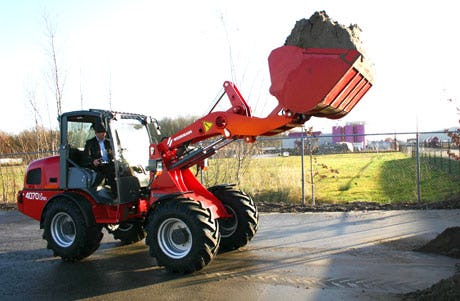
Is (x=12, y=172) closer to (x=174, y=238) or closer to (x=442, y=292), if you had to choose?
(x=174, y=238)

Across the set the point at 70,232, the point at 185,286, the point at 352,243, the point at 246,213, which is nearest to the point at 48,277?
the point at 70,232

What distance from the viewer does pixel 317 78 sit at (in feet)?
19.4

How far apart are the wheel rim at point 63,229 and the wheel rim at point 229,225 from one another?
2480 millimetres

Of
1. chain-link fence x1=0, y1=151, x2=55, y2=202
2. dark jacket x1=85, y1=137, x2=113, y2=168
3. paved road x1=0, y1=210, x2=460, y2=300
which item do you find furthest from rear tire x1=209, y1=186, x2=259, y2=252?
chain-link fence x1=0, y1=151, x2=55, y2=202

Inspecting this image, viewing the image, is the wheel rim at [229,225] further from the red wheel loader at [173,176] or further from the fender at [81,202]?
the fender at [81,202]

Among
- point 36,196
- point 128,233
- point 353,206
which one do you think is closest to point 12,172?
point 36,196

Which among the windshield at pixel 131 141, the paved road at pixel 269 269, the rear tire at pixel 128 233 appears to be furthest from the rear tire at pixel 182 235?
the rear tire at pixel 128 233

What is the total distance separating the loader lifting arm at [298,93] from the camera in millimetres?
5859

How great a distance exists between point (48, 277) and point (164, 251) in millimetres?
1763

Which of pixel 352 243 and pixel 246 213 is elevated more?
pixel 246 213

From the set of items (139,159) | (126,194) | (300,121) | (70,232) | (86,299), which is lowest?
(86,299)

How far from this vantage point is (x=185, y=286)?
6.06m

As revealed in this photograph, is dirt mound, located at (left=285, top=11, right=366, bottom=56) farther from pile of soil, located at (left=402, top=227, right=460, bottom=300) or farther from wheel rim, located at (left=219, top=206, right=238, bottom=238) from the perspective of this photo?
wheel rim, located at (left=219, top=206, right=238, bottom=238)

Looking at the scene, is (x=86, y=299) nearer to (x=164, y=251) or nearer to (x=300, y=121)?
(x=164, y=251)
